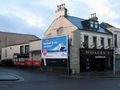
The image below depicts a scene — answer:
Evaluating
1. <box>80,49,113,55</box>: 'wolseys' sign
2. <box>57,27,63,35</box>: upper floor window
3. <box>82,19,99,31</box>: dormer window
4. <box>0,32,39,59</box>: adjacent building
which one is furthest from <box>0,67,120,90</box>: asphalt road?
<box>0,32,39,59</box>: adjacent building

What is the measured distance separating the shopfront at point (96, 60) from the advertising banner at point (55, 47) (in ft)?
9.00

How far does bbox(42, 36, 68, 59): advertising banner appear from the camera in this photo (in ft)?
80.6

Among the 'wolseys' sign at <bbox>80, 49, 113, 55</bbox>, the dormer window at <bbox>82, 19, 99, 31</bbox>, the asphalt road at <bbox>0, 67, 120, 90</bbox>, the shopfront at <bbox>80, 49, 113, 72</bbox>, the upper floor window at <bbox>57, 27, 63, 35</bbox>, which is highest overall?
the dormer window at <bbox>82, 19, 99, 31</bbox>

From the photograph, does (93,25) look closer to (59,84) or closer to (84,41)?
(84,41)

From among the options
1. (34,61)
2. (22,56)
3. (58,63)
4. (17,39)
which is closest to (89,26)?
(58,63)

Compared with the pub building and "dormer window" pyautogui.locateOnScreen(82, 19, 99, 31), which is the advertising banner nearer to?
the pub building

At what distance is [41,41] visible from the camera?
94.2ft

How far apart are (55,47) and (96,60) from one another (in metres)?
7.25

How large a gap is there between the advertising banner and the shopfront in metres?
2.74

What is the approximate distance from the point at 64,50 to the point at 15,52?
1577 cm

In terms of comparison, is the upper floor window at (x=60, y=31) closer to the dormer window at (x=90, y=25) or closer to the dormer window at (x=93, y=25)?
the dormer window at (x=90, y=25)

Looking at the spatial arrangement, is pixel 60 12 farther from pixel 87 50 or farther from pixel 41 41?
pixel 87 50

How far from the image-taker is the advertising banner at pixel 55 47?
2458 centimetres

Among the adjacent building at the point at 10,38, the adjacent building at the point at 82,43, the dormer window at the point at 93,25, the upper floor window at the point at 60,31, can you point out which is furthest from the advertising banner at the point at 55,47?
the adjacent building at the point at 10,38
